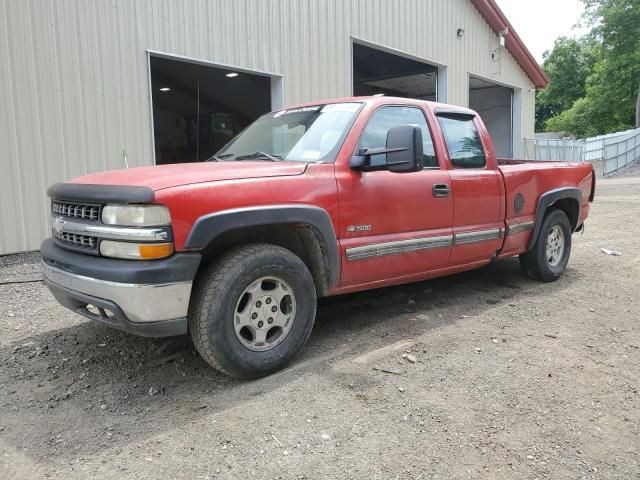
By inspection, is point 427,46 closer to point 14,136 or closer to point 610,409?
point 14,136

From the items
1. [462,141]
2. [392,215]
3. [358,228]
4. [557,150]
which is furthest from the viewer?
[557,150]

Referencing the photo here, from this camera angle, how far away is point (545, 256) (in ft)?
19.3

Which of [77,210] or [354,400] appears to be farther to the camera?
[77,210]

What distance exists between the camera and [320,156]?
3.92 meters

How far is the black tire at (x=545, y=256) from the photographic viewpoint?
19.0 ft

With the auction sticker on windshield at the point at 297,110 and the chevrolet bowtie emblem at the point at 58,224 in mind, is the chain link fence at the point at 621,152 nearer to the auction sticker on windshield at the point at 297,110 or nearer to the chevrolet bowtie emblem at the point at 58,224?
the auction sticker on windshield at the point at 297,110

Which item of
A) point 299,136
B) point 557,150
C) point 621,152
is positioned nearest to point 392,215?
point 299,136

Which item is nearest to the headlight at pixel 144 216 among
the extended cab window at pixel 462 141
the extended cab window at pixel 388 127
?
the extended cab window at pixel 388 127

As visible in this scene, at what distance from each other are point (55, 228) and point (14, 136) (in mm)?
3624

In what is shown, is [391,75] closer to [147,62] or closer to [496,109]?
[496,109]

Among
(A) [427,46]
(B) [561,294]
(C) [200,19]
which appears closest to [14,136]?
(C) [200,19]

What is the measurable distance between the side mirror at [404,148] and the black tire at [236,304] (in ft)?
3.30

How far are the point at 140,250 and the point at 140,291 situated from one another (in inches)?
Answer: 9.1

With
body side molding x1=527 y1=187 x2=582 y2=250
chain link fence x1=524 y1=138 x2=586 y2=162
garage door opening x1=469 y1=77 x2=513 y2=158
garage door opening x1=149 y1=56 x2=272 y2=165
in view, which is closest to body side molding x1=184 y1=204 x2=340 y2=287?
body side molding x1=527 y1=187 x2=582 y2=250
